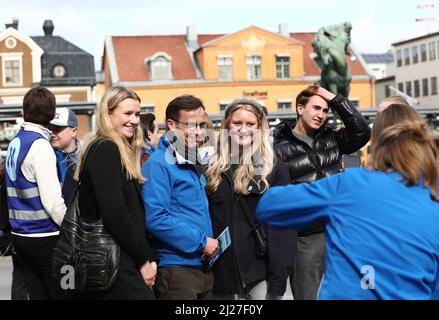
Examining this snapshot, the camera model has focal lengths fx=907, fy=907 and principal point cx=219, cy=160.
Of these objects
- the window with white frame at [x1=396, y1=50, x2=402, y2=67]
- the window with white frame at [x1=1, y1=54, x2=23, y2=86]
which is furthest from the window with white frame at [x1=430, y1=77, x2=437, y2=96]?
the window with white frame at [x1=1, y1=54, x2=23, y2=86]

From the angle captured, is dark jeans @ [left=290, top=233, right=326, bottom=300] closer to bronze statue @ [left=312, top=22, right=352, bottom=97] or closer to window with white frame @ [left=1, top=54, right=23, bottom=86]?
bronze statue @ [left=312, top=22, right=352, bottom=97]

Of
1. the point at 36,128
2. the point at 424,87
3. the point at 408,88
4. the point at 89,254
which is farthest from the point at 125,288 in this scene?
the point at 408,88

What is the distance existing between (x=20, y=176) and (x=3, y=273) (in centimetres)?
650

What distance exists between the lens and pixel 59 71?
66.5 m

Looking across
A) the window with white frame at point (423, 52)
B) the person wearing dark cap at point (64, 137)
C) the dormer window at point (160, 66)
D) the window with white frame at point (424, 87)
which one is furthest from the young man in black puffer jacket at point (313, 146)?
the window with white frame at point (423, 52)

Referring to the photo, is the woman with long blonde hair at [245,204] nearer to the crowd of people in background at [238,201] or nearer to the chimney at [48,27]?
the crowd of people in background at [238,201]

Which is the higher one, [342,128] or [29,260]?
[342,128]

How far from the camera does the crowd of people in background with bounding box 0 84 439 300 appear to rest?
11.2 feet

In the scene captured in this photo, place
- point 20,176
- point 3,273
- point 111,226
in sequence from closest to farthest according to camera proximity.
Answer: point 111,226 < point 20,176 < point 3,273

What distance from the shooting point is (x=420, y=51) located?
86125 millimetres

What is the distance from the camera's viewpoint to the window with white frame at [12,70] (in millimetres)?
64500

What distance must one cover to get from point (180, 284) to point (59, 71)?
6295cm

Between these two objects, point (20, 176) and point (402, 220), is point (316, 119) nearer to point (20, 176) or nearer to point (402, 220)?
point (20, 176)

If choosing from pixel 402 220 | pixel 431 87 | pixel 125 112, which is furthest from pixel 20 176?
pixel 431 87
